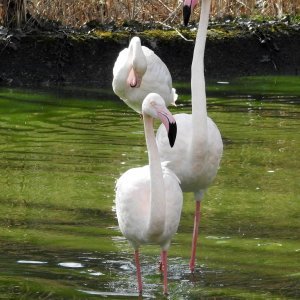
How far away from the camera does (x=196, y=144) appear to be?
5.78 meters

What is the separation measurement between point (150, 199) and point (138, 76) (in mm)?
3459

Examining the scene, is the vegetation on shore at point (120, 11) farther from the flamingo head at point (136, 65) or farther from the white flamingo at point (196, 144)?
the white flamingo at point (196, 144)

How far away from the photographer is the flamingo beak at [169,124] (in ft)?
15.9

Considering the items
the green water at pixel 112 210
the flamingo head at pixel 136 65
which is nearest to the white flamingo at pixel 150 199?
the green water at pixel 112 210

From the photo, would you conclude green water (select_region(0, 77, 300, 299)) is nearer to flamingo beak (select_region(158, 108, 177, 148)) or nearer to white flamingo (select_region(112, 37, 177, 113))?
A: white flamingo (select_region(112, 37, 177, 113))

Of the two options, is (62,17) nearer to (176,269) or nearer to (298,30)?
(298,30)

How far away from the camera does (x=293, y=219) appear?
6797mm

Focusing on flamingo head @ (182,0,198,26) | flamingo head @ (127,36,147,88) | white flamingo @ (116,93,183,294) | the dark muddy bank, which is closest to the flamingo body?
white flamingo @ (116,93,183,294)

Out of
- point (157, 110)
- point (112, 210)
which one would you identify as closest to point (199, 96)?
point (157, 110)

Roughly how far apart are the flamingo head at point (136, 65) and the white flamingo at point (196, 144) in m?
2.30

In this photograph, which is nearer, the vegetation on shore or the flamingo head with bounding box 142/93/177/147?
the flamingo head with bounding box 142/93/177/147

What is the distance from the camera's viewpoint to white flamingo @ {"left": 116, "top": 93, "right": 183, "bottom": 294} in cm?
504

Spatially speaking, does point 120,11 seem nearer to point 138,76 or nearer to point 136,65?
point 138,76

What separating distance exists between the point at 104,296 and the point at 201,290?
0.58 metres
